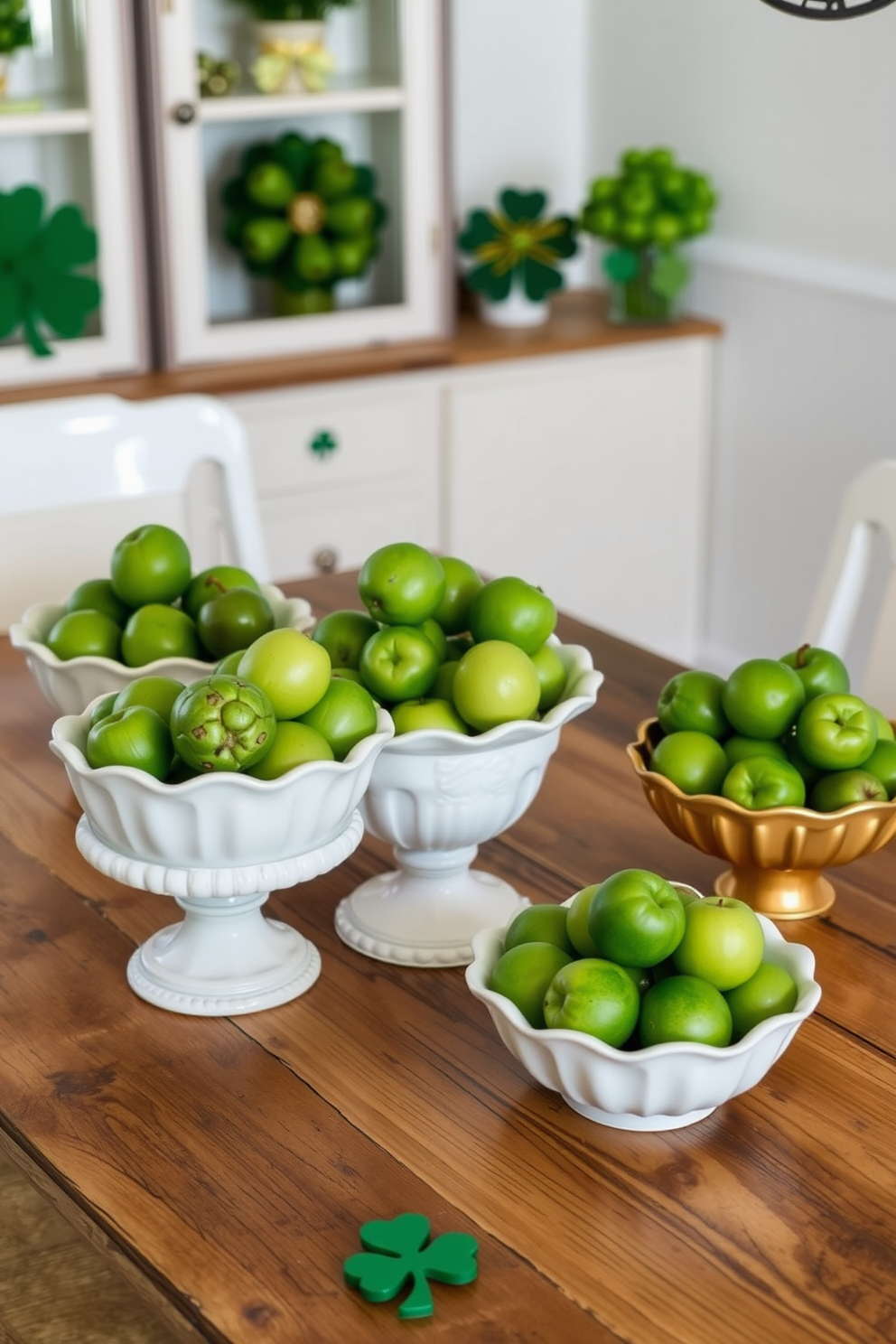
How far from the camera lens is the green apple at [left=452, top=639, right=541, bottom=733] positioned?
1.09 metres

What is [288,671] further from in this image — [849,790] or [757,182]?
[757,182]

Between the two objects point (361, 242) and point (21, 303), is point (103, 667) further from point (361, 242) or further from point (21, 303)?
point (361, 242)

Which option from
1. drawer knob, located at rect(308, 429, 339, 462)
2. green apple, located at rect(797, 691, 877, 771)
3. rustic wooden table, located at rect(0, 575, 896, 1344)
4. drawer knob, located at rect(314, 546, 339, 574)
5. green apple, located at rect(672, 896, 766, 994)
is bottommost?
drawer knob, located at rect(314, 546, 339, 574)

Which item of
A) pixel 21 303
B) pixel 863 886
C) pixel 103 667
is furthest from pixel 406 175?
pixel 863 886

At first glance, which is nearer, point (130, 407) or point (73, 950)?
point (73, 950)

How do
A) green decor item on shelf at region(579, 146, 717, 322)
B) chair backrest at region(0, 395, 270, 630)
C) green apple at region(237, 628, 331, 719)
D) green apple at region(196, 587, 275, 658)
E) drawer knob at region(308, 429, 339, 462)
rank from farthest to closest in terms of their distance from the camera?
green decor item on shelf at region(579, 146, 717, 322) → drawer knob at region(308, 429, 339, 462) → chair backrest at region(0, 395, 270, 630) → green apple at region(196, 587, 275, 658) → green apple at region(237, 628, 331, 719)

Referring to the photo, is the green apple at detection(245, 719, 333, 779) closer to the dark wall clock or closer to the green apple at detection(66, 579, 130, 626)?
the green apple at detection(66, 579, 130, 626)

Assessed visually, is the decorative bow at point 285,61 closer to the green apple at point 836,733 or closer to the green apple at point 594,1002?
the green apple at point 836,733

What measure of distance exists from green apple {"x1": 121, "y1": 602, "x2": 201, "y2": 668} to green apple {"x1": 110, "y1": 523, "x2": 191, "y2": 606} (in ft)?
0.08

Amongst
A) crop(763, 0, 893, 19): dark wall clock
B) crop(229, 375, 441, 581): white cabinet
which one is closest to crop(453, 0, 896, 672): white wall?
crop(229, 375, 441, 581): white cabinet

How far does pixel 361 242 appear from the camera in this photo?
283cm

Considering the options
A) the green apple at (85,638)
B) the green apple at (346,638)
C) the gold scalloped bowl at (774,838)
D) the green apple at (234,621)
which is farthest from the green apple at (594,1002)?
the green apple at (85,638)

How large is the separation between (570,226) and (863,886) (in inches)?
78.7

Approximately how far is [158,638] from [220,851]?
350 mm
